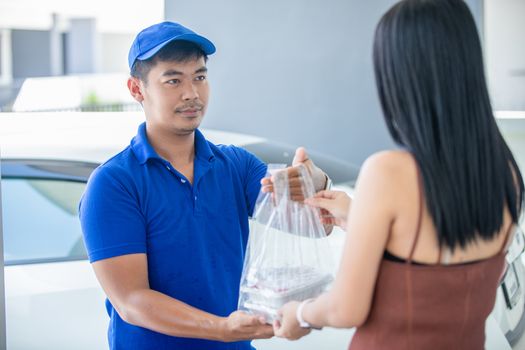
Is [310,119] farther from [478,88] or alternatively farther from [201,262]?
[478,88]

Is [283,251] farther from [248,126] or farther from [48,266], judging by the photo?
[248,126]

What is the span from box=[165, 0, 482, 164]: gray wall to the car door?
98 cm

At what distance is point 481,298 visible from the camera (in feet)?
4.80

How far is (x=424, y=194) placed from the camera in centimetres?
136

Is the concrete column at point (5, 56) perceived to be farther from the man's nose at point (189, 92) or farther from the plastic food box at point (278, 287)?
the plastic food box at point (278, 287)

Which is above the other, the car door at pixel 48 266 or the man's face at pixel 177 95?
the man's face at pixel 177 95

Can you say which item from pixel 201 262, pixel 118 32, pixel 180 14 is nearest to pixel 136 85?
pixel 201 262

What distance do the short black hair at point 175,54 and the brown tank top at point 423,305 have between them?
804 millimetres

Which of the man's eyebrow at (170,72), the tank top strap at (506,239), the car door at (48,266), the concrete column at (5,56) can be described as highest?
the man's eyebrow at (170,72)

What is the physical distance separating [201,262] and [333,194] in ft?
1.22

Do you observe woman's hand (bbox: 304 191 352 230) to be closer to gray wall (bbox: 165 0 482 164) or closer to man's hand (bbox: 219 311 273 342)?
man's hand (bbox: 219 311 273 342)

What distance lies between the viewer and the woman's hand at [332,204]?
180cm

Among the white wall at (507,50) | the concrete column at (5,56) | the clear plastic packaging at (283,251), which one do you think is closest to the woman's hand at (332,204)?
the clear plastic packaging at (283,251)

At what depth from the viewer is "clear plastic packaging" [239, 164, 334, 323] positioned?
171cm
